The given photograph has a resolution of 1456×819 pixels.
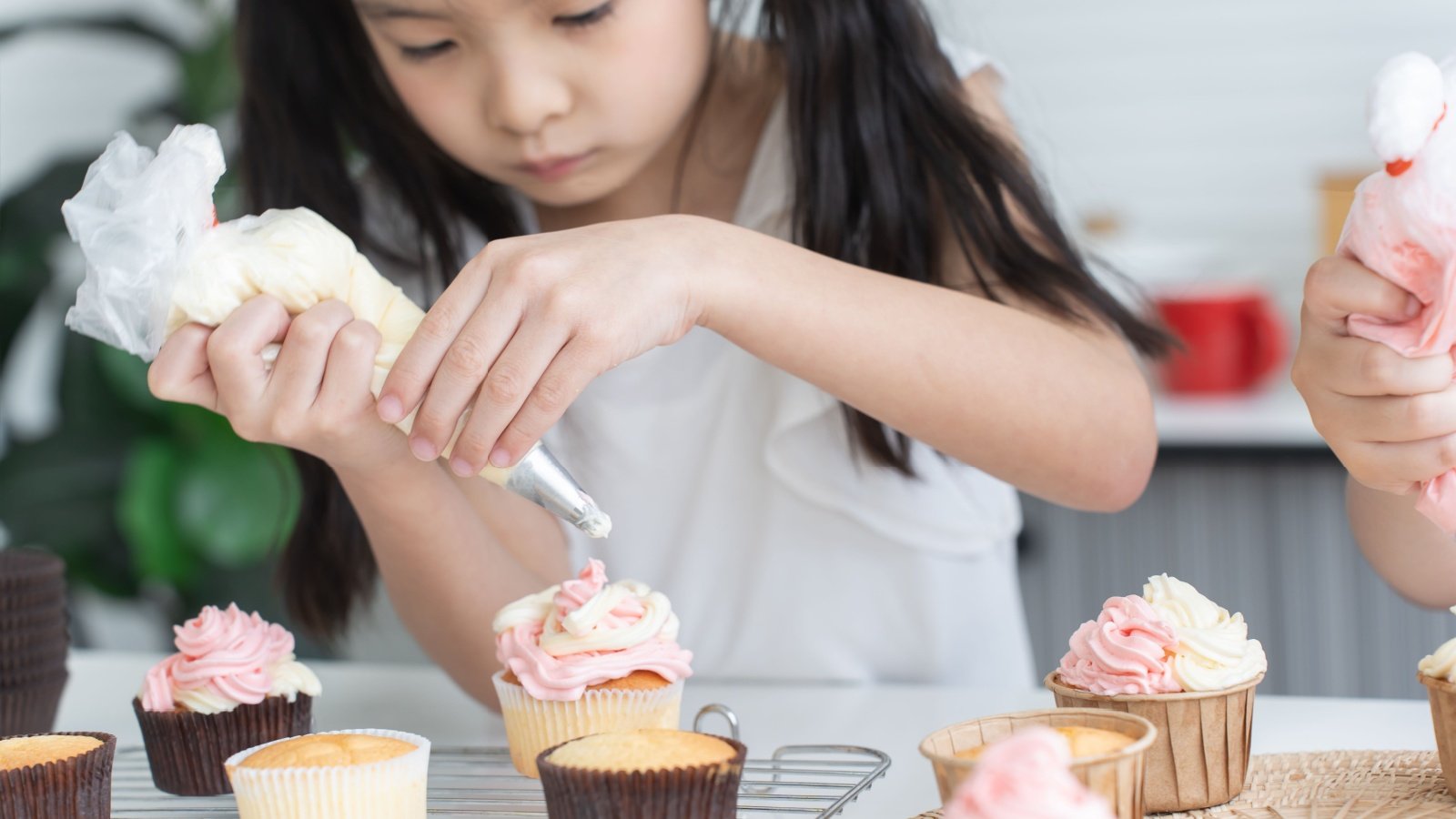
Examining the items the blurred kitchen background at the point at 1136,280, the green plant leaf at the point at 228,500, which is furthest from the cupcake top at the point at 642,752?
the green plant leaf at the point at 228,500

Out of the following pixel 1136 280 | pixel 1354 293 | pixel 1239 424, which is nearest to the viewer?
pixel 1354 293

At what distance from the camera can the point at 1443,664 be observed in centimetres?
92

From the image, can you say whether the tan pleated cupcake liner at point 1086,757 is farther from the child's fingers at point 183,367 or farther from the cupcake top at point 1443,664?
the child's fingers at point 183,367

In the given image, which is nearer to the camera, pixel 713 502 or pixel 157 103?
pixel 713 502

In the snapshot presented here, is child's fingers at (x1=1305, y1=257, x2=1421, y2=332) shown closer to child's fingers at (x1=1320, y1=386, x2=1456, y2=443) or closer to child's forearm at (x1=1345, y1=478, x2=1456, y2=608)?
child's fingers at (x1=1320, y1=386, x2=1456, y2=443)

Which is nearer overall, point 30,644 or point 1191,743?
point 1191,743

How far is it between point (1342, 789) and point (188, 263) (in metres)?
0.80

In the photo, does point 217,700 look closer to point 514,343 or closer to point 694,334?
point 514,343

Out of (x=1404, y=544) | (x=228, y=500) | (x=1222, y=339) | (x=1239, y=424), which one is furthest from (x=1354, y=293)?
(x=228, y=500)

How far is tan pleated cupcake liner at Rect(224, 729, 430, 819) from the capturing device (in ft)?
3.06

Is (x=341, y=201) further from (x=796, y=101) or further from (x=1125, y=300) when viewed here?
(x=1125, y=300)

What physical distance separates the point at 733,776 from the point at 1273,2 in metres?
2.50

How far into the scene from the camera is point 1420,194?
0.75 m

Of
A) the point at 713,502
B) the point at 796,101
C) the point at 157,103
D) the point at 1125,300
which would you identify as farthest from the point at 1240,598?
the point at 157,103
